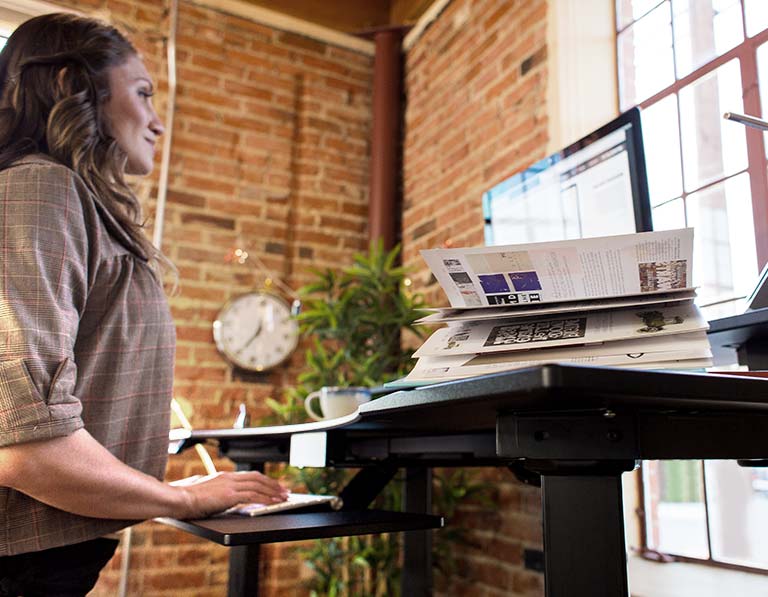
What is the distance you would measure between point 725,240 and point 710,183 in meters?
0.19

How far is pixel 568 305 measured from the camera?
0.73 metres

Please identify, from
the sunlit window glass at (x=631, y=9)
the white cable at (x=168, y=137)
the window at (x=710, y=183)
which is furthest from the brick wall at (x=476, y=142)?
the white cable at (x=168, y=137)

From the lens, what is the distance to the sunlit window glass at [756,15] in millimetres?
1917

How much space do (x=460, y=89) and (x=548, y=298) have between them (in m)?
2.46

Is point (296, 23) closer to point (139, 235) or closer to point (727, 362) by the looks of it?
point (139, 235)

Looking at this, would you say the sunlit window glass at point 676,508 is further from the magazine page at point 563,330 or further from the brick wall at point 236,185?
the brick wall at point 236,185

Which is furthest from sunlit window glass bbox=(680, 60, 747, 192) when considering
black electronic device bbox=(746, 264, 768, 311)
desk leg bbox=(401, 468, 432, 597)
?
desk leg bbox=(401, 468, 432, 597)

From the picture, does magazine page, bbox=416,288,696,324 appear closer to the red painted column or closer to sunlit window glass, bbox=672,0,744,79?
sunlit window glass, bbox=672,0,744,79

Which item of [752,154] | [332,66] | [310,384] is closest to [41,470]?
[310,384]

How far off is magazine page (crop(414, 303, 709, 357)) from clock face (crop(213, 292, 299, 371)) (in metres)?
2.29

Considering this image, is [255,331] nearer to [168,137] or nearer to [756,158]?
[168,137]

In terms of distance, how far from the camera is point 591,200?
56.6 inches

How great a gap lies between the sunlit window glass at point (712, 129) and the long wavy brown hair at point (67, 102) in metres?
1.56

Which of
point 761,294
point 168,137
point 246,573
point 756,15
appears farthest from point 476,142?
point 246,573
